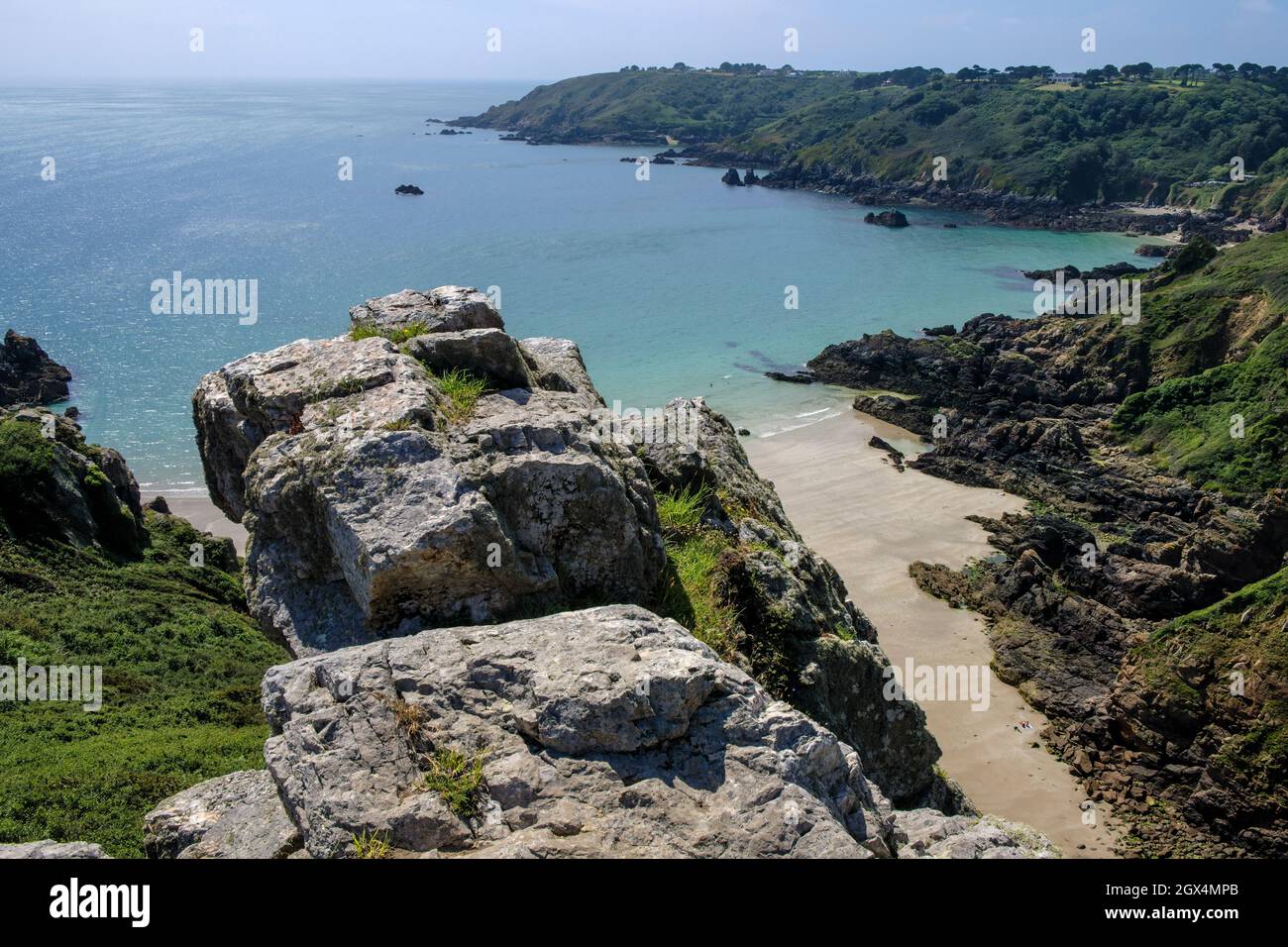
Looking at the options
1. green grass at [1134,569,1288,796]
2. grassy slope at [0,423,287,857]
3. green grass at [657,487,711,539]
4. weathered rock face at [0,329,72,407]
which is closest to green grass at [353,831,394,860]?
green grass at [657,487,711,539]

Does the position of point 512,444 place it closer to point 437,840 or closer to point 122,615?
point 437,840

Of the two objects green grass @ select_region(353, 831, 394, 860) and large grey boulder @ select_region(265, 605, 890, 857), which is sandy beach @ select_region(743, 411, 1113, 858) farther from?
green grass @ select_region(353, 831, 394, 860)

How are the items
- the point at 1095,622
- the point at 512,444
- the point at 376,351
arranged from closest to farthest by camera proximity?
the point at 512,444 < the point at 376,351 < the point at 1095,622

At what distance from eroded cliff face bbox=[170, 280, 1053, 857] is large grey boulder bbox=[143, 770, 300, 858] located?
2 centimetres

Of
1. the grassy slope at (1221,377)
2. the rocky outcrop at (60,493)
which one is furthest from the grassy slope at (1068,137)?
the rocky outcrop at (60,493)

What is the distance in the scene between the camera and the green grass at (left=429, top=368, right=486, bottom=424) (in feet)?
28.2

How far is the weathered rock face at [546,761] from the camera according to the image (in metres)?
5.22

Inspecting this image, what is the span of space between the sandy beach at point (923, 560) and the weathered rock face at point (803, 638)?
8627 mm

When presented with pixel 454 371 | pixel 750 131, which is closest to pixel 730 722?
pixel 454 371

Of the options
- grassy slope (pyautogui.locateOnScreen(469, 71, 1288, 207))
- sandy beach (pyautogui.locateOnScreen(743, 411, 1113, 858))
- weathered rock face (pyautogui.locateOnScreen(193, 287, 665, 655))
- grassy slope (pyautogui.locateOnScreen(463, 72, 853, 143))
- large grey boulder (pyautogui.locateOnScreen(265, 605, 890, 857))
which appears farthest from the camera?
grassy slope (pyautogui.locateOnScreen(463, 72, 853, 143))

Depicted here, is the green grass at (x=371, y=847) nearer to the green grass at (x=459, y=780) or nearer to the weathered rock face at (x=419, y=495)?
the green grass at (x=459, y=780)

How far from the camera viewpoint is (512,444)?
821cm

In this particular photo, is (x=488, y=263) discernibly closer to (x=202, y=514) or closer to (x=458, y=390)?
(x=202, y=514)

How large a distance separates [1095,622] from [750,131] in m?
160
